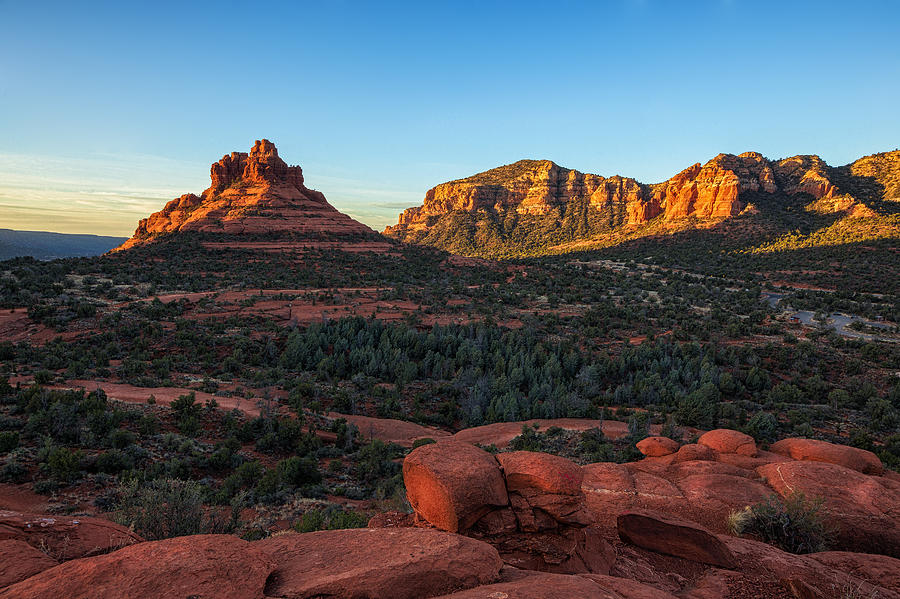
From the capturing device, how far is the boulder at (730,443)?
41.0 ft

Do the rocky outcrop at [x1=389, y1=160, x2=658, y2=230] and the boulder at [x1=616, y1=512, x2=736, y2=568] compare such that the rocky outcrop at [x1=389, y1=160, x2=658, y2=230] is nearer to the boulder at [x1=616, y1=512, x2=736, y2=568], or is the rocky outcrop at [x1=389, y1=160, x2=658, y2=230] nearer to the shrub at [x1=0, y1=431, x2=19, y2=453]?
the boulder at [x1=616, y1=512, x2=736, y2=568]

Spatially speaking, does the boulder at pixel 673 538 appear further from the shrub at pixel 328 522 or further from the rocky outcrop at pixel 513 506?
the shrub at pixel 328 522

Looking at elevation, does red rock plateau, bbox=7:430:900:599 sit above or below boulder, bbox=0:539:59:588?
below

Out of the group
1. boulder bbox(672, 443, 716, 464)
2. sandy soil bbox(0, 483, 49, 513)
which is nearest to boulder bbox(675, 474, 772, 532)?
boulder bbox(672, 443, 716, 464)

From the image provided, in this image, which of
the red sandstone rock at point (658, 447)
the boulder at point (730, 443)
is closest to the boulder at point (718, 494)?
the boulder at point (730, 443)

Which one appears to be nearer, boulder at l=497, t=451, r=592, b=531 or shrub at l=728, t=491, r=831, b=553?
boulder at l=497, t=451, r=592, b=531

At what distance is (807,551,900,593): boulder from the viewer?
234 inches

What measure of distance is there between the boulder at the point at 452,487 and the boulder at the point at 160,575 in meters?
Answer: 2.94

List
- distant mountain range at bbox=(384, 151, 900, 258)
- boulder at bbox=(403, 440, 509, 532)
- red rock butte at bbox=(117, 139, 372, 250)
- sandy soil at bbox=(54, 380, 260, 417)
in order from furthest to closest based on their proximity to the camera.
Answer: distant mountain range at bbox=(384, 151, 900, 258), red rock butte at bbox=(117, 139, 372, 250), sandy soil at bbox=(54, 380, 260, 417), boulder at bbox=(403, 440, 509, 532)

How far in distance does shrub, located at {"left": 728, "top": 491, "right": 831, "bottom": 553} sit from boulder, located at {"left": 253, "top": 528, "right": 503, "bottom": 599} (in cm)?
668

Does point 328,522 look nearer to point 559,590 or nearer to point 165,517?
point 165,517

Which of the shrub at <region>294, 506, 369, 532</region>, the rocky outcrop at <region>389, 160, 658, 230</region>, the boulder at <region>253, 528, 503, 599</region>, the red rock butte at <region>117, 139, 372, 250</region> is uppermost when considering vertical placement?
the rocky outcrop at <region>389, 160, 658, 230</region>

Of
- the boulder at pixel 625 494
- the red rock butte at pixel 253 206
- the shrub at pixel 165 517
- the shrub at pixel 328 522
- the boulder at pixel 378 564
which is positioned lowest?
the shrub at pixel 328 522

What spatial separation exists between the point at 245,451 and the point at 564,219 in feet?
399
